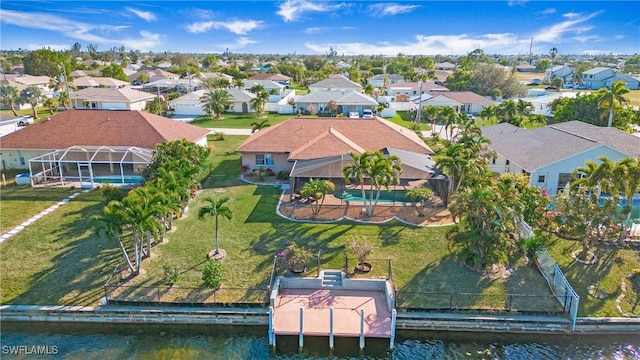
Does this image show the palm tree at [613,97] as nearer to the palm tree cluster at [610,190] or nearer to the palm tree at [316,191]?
the palm tree cluster at [610,190]

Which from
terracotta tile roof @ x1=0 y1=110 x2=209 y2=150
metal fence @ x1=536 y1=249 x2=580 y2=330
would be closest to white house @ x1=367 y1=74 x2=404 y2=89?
terracotta tile roof @ x1=0 y1=110 x2=209 y2=150

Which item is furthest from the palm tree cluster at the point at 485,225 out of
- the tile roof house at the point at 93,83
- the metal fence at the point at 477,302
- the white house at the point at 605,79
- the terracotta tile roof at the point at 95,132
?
the white house at the point at 605,79

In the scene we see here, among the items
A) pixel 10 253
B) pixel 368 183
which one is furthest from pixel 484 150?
pixel 10 253

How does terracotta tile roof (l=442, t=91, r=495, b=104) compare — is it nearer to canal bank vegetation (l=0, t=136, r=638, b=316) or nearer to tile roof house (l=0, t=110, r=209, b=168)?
tile roof house (l=0, t=110, r=209, b=168)

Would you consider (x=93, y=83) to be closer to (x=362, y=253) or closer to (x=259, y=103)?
(x=259, y=103)

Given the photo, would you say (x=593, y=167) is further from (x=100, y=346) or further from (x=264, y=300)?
(x=100, y=346)

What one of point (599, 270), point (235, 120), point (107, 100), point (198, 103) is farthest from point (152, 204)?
point (107, 100)
